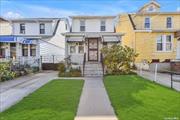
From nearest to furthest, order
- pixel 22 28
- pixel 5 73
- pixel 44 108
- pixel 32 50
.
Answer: pixel 44 108 → pixel 5 73 → pixel 32 50 → pixel 22 28

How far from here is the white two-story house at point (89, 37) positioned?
30047mm

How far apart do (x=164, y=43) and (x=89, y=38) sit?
8.25 metres

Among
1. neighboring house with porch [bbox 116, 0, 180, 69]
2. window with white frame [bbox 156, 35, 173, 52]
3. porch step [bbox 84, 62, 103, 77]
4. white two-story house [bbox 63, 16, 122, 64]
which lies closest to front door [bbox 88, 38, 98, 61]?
white two-story house [bbox 63, 16, 122, 64]

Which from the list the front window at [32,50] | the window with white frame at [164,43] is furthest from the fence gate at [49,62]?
the window with white frame at [164,43]

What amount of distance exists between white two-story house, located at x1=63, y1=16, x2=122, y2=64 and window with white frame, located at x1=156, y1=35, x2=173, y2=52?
5.26 metres

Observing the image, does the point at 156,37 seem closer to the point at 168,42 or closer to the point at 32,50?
the point at 168,42

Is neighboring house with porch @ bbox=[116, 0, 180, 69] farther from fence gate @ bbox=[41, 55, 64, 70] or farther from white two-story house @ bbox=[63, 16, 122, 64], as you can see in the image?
fence gate @ bbox=[41, 55, 64, 70]

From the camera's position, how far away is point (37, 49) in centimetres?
3222

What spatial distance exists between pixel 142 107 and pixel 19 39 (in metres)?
21.4

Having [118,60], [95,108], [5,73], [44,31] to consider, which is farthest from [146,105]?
[44,31]

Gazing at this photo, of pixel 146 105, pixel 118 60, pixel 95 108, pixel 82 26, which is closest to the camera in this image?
pixel 95 108

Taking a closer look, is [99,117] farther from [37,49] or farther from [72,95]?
[37,49]

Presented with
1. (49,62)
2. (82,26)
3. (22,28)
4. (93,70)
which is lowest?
(93,70)

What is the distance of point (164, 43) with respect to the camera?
3275 centimetres
